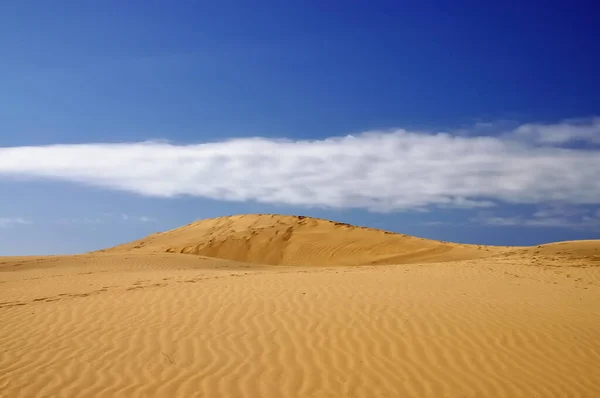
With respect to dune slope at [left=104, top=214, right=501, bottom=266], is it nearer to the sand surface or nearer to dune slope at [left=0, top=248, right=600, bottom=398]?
the sand surface

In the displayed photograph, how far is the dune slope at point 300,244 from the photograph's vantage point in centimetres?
2783

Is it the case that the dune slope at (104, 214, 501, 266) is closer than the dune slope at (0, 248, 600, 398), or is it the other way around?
the dune slope at (0, 248, 600, 398)

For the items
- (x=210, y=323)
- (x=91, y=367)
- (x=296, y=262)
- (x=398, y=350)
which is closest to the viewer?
(x=91, y=367)

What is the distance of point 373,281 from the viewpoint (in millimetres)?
13461

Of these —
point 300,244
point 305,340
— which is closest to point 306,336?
point 305,340

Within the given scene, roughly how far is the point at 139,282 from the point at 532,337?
10.1 m

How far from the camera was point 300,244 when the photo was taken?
2986cm

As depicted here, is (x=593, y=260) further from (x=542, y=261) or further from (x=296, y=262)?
(x=296, y=262)

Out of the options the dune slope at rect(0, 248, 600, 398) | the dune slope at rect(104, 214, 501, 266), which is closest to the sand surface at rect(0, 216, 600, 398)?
the dune slope at rect(0, 248, 600, 398)

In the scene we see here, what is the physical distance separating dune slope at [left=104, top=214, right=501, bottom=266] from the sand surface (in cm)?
1225

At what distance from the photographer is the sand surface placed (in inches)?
250

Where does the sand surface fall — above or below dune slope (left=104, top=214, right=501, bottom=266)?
below

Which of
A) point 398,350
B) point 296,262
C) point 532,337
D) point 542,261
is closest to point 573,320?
point 532,337

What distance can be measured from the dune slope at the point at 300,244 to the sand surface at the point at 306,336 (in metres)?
12.2
